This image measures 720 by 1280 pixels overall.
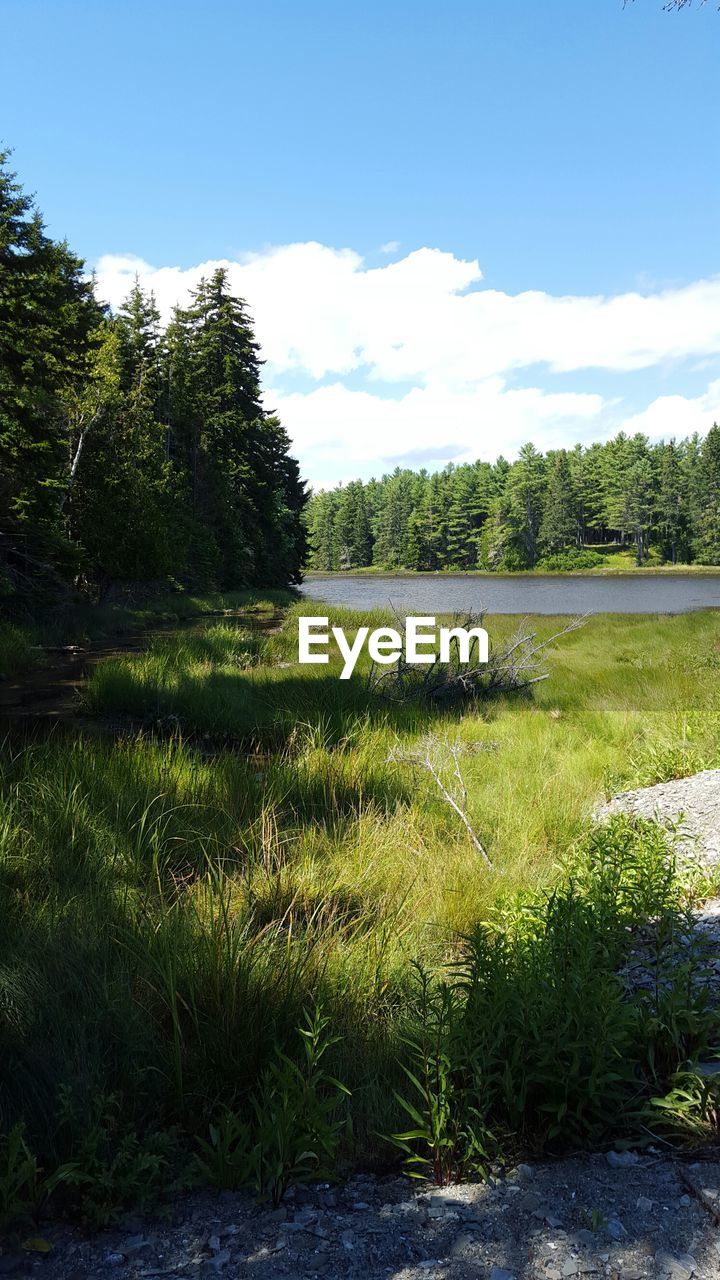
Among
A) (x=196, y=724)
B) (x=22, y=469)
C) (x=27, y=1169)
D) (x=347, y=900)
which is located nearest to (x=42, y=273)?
(x=22, y=469)

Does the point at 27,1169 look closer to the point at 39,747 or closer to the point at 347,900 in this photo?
the point at 347,900

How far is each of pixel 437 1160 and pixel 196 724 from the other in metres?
8.02

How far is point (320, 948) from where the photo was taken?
3.22 metres

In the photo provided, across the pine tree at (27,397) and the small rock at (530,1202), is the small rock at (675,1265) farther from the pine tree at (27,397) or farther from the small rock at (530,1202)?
the pine tree at (27,397)

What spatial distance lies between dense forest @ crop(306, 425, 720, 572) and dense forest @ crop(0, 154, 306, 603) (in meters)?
21.2

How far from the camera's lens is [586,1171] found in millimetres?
2254

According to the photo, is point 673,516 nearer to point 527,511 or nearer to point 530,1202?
point 527,511

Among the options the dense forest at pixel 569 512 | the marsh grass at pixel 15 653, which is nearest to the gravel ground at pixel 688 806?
the marsh grass at pixel 15 653

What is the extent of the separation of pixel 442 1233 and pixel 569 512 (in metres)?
→ 75.6

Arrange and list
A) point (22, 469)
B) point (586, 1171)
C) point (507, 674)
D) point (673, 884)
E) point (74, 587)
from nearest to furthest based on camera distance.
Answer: point (586, 1171) < point (673, 884) < point (507, 674) < point (22, 469) < point (74, 587)

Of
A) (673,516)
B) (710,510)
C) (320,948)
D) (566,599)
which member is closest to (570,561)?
(673,516)

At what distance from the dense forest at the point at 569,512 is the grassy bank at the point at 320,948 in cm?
5584

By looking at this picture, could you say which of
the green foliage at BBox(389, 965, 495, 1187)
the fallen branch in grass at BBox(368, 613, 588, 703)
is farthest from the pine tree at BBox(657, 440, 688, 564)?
the green foliage at BBox(389, 965, 495, 1187)

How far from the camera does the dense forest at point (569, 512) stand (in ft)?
230
